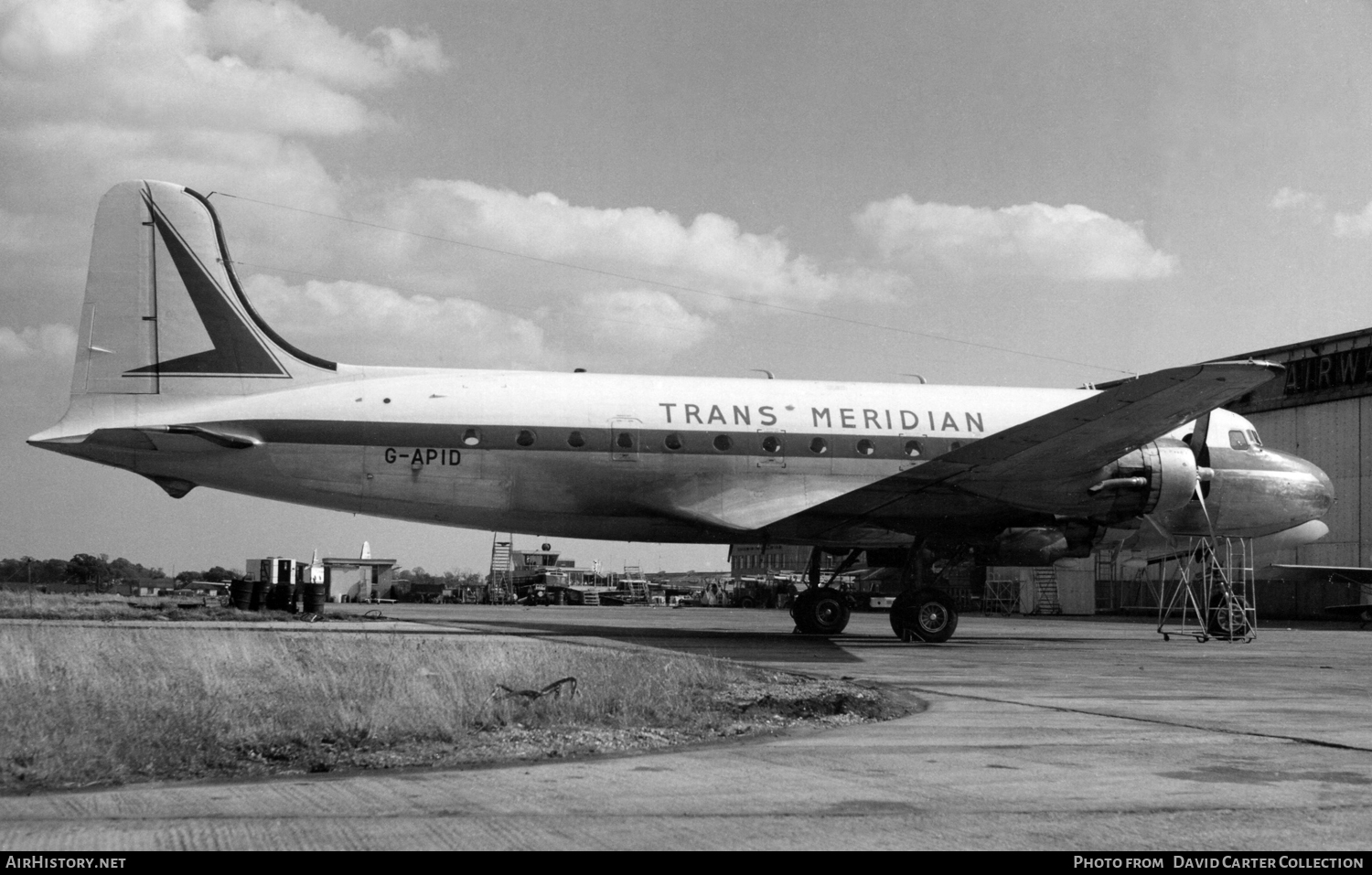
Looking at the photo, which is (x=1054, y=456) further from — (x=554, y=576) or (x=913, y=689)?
(x=554, y=576)

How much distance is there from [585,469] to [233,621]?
8206 mm

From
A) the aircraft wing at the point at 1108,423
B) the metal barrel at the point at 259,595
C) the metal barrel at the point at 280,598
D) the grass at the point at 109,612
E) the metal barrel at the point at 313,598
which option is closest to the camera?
the aircraft wing at the point at 1108,423

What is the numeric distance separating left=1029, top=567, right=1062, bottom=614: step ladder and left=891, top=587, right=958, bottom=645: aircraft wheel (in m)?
40.6

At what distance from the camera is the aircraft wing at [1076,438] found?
63.2 ft

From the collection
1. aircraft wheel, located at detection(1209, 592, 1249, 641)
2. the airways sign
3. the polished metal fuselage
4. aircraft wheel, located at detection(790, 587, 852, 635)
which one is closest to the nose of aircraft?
the polished metal fuselage

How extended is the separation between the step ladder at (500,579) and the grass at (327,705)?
5836 centimetres

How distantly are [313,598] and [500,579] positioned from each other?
62832mm

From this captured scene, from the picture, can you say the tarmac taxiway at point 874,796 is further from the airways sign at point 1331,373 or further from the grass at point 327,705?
the airways sign at point 1331,373

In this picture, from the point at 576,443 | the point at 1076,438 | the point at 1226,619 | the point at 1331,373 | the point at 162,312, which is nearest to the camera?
the point at 1076,438

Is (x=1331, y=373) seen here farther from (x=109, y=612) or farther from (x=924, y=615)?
(x=109, y=612)

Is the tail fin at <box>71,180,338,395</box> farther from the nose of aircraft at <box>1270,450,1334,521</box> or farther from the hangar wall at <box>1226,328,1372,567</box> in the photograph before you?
the hangar wall at <box>1226,328,1372,567</box>

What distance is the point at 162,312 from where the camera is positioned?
22250mm

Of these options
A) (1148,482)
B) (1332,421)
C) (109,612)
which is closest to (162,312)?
(109,612)

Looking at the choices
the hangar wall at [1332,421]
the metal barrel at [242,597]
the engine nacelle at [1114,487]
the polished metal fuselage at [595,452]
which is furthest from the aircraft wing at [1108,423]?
the hangar wall at [1332,421]
